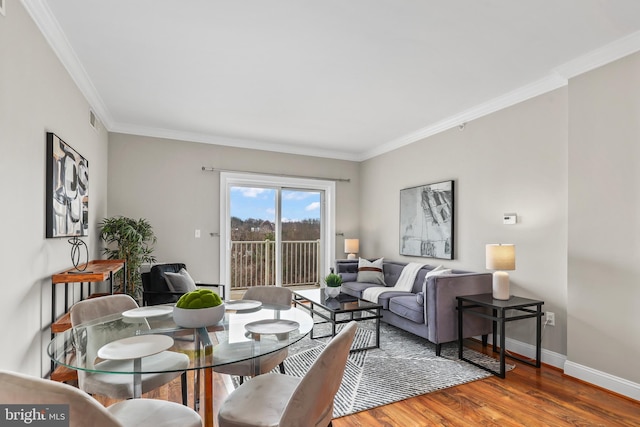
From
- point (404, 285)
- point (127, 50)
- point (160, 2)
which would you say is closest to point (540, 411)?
point (404, 285)

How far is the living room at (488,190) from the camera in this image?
206 centimetres

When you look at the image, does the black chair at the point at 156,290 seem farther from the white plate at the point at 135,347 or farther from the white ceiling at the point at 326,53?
the white plate at the point at 135,347

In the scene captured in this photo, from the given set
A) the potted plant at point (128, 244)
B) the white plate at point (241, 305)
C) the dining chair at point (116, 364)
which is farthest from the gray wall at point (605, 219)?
the potted plant at point (128, 244)

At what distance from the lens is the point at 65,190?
272cm

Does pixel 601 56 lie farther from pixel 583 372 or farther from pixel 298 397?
pixel 298 397

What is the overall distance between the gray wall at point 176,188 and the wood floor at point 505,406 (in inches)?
93.6

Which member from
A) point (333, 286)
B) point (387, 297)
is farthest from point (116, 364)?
point (387, 297)

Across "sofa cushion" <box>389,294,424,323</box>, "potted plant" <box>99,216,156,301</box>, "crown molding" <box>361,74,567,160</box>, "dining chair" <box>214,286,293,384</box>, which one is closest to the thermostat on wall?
"crown molding" <box>361,74,567,160</box>

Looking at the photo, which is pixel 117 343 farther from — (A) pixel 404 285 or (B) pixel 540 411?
(A) pixel 404 285

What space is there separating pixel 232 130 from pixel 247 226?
5.15ft

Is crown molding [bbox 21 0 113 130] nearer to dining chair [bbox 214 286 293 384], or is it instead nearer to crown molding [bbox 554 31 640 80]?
dining chair [bbox 214 286 293 384]

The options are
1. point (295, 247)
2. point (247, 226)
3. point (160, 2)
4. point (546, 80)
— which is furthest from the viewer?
point (295, 247)

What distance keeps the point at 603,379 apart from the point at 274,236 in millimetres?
4372

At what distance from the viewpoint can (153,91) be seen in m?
3.49
